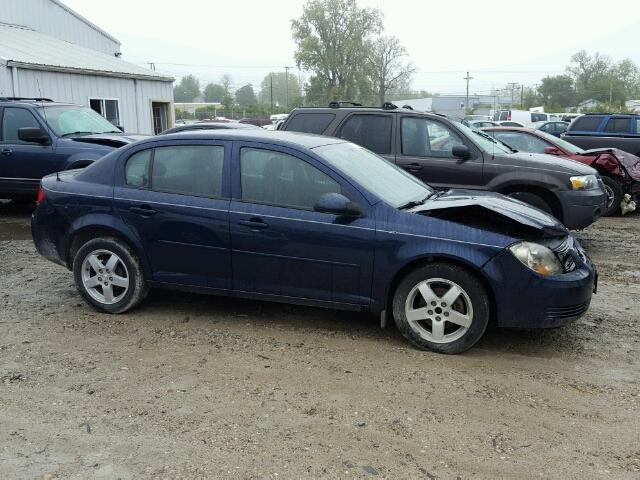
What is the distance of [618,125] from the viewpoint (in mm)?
Answer: 16078

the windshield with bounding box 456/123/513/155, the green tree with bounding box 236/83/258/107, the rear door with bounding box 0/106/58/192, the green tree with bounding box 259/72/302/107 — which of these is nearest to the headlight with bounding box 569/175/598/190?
the windshield with bounding box 456/123/513/155

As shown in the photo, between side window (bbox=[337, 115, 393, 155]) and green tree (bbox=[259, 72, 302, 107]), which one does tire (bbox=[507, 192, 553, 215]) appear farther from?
green tree (bbox=[259, 72, 302, 107])

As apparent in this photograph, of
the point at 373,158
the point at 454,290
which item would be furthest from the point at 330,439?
the point at 373,158

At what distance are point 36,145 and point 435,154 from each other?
628cm

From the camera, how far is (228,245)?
502 cm

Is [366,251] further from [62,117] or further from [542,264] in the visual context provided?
[62,117]

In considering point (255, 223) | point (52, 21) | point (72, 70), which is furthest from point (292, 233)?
point (52, 21)

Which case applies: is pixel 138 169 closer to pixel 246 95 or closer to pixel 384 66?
pixel 384 66

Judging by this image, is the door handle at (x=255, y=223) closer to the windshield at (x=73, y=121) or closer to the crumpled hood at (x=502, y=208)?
the crumpled hood at (x=502, y=208)

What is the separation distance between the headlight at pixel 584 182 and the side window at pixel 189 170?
15.8ft

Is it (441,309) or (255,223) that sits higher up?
(255,223)

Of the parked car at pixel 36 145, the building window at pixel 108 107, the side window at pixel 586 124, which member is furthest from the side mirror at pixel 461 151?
the building window at pixel 108 107

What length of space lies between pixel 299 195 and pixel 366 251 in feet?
2.36

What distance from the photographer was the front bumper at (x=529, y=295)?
14.4 ft
